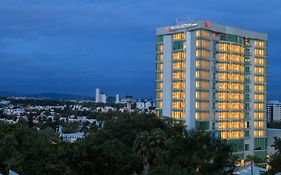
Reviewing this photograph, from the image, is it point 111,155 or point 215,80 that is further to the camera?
point 215,80

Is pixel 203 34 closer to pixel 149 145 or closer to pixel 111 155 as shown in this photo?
pixel 149 145

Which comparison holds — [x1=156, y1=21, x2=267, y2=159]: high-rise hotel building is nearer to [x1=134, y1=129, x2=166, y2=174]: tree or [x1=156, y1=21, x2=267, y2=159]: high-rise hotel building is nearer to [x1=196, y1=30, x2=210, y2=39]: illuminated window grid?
[x1=196, y1=30, x2=210, y2=39]: illuminated window grid

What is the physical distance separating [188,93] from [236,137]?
18.5 metres

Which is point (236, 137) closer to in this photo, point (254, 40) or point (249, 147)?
point (249, 147)

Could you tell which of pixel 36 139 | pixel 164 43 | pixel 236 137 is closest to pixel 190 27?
pixel 164 43

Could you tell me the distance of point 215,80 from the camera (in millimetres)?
127812

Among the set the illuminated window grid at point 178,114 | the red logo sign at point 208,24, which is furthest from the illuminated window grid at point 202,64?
the illuminated window grid at point 178,114

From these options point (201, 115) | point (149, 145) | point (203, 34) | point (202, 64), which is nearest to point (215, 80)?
point (202, 64)

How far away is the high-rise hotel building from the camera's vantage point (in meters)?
124

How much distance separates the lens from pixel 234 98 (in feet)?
431

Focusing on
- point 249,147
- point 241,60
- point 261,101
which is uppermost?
point 241,60

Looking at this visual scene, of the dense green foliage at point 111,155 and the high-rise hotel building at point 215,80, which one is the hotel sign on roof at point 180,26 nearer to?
the high-rise hotel building at point 215,80

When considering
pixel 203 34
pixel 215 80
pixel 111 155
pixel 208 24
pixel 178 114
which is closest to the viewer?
pixel 111 155

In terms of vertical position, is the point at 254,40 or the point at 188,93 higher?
the point at 254,40
